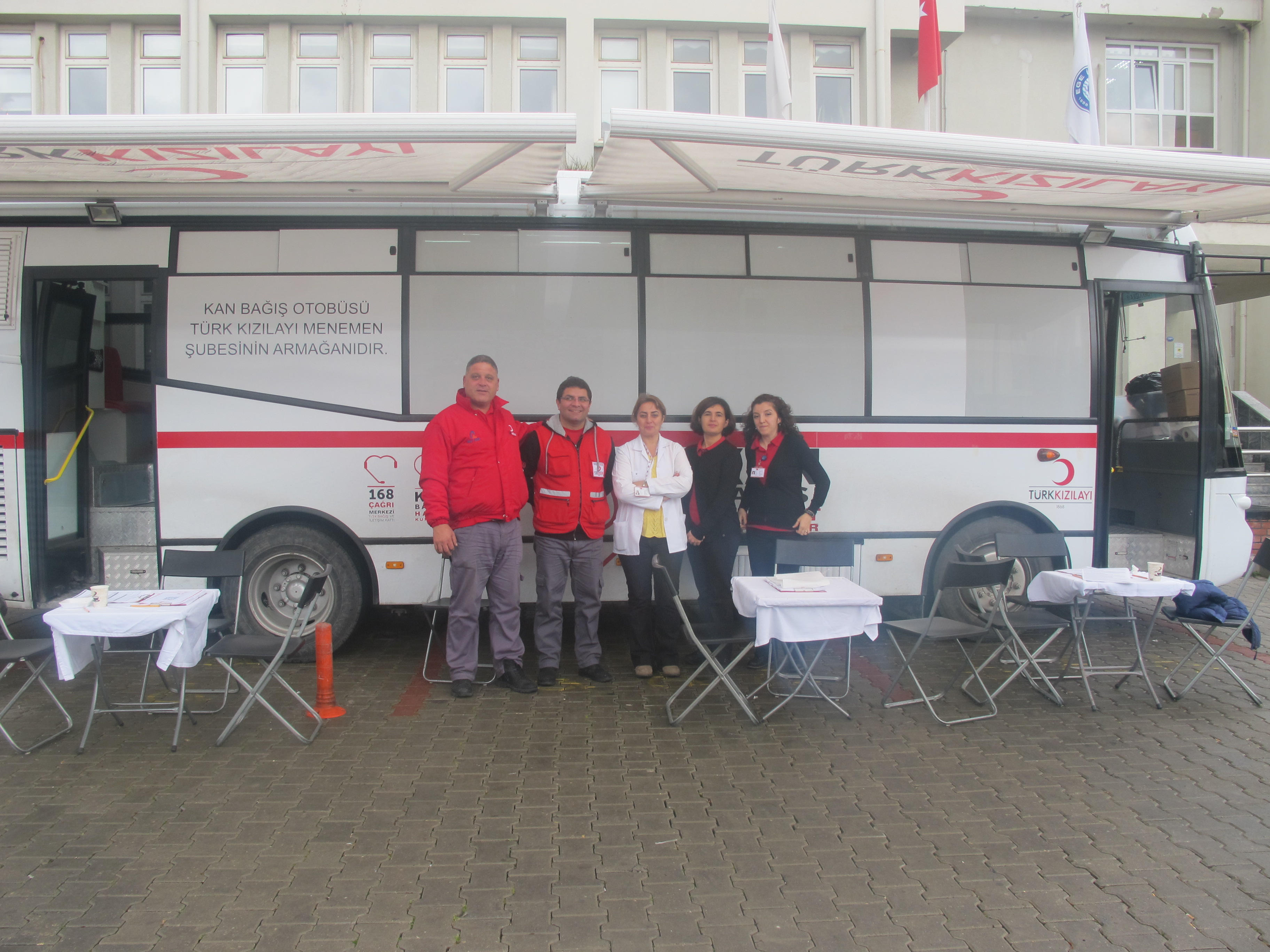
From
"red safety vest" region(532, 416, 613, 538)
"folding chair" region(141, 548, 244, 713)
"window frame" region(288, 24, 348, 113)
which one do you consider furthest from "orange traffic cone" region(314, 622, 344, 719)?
"window frame" region(288, 24, 348, 113)

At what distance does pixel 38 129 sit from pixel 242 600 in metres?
2.89

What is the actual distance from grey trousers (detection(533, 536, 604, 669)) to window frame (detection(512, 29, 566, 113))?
9009mm

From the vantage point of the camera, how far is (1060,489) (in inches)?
221

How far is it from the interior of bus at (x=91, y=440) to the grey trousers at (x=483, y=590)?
2168 mm

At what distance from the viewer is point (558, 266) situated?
5203 millimetres

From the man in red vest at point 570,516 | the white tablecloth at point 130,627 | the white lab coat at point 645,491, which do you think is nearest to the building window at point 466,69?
the man in red vest at point 570,516

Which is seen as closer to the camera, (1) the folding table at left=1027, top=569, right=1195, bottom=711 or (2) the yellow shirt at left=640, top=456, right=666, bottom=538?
(1) the folding table at left=1027, top=569, right=1195, bottom=711

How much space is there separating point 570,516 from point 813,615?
1.59 metres

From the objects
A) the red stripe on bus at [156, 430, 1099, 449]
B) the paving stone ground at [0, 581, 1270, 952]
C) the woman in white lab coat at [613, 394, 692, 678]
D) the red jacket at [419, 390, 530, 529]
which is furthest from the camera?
the red stripe on bus at [156, 430, 1099, 449]

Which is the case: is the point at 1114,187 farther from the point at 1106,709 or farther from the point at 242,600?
the point at 242,600

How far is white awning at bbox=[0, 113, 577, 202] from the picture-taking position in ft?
13.1

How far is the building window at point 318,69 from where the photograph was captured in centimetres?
1150

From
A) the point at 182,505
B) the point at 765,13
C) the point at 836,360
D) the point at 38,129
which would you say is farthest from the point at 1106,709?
the point at 765,13

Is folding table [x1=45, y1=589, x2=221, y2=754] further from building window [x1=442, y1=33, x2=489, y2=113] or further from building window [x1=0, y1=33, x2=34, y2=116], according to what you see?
building window [x1=0, y1=33, x2=34, y2=116]
